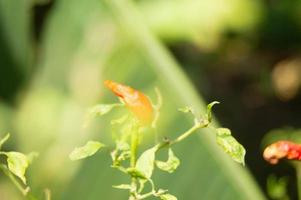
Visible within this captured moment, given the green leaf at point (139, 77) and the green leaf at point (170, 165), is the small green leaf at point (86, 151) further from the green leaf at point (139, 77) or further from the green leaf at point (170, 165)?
the green leaf at point (139, 77)

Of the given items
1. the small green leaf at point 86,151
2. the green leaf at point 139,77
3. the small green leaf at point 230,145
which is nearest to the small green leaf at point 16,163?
the small green leaf at point 86,151

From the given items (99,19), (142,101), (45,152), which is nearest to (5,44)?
(99,19)

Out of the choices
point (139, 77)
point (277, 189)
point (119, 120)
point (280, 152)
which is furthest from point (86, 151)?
point (139, 77)

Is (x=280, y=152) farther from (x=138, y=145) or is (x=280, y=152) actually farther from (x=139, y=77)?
(x=139, y=77)

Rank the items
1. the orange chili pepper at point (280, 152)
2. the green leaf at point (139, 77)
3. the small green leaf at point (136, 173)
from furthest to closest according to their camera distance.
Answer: the green leaf at point (139, 77)
the orange chili pepper at point (280, 152)
the small green leaf at point (136, 173)

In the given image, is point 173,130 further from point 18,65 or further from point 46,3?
point 46,3

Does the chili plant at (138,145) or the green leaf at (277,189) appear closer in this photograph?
the chili plant at (138,145)

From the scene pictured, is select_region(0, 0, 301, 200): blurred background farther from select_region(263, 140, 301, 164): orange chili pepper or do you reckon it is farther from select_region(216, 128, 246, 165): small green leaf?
select_region(216, 128, 246, 165): small green leaf

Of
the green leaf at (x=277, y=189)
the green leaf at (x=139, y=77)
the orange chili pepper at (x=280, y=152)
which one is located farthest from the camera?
the green leaf at (x=139, y=77)
